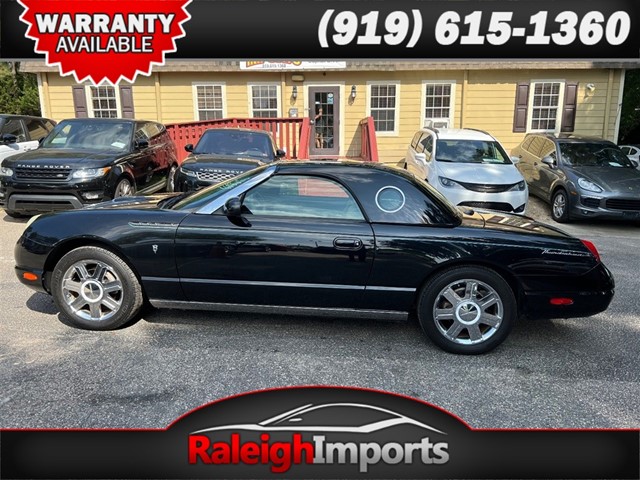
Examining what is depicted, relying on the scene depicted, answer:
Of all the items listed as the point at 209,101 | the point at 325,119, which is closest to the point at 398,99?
the point at 325,119

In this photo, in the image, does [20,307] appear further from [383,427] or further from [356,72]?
[356,72]

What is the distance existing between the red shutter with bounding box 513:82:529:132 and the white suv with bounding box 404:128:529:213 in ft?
15.3

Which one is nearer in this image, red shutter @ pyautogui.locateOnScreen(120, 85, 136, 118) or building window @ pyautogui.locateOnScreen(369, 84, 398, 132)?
building window @ pyautogui.locateOnScreen(369, 84, 398, 132)

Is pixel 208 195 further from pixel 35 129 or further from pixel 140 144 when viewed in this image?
pixel 35 129

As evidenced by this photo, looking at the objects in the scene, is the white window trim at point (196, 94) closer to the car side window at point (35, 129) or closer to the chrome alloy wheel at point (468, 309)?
the car side window at point (35, 129)

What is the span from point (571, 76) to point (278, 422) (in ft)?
48.6

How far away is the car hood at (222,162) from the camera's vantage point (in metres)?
7.68

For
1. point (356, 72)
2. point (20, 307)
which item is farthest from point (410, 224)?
point (356, 72)

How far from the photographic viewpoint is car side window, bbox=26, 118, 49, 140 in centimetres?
998

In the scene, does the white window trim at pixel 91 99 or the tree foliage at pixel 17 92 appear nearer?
the white window trim at pixel 91 99

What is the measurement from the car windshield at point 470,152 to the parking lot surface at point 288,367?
5.39m

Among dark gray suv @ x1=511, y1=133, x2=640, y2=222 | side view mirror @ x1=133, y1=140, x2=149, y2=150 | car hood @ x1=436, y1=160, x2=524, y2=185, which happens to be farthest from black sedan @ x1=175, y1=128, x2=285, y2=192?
dark gray suv @ x1=511, y1=133, x2=640, y2=222

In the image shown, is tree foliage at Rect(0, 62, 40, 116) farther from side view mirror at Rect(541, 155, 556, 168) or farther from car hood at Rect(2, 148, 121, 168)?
side view mirror at Rect(541, 155, 556, 168)

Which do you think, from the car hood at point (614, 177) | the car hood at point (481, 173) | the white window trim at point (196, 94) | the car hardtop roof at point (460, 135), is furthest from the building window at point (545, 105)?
the white window trim at point (196, 94)
